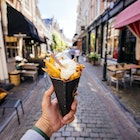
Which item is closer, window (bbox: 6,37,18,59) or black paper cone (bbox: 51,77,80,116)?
black paper cone (bbox: 51,77,80,116)

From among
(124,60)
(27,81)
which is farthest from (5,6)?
(124,60)

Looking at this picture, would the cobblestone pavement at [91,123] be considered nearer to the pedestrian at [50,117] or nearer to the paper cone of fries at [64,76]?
the pedestrian at [50,117]

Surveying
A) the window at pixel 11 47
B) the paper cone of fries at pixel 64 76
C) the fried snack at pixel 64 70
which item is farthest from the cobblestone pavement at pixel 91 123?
the window at pixel 11 47

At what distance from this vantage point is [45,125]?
4.08 ft

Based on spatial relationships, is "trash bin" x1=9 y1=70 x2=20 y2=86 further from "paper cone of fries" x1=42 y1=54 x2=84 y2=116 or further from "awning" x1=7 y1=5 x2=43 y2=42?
"paper cone of fries" x1=42 y1=54 x2=84 y2=116

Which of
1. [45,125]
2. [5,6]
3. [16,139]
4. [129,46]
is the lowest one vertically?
[16,139]

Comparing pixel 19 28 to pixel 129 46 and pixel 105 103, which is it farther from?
pixel 129 46

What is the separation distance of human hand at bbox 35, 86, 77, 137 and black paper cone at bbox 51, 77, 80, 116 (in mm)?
70

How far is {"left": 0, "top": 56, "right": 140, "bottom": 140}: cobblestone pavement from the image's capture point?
10.0ft

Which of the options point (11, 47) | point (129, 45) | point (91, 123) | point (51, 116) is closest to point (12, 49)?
point (11, 47)

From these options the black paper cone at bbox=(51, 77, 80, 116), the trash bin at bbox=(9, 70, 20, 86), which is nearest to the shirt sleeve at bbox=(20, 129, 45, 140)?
the black paper cone at bbox=(51, 77, 80, 116)

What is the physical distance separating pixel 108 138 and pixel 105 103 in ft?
6.08

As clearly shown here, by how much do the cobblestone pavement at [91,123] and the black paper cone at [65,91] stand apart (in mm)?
2124

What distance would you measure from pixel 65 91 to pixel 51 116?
36cm
